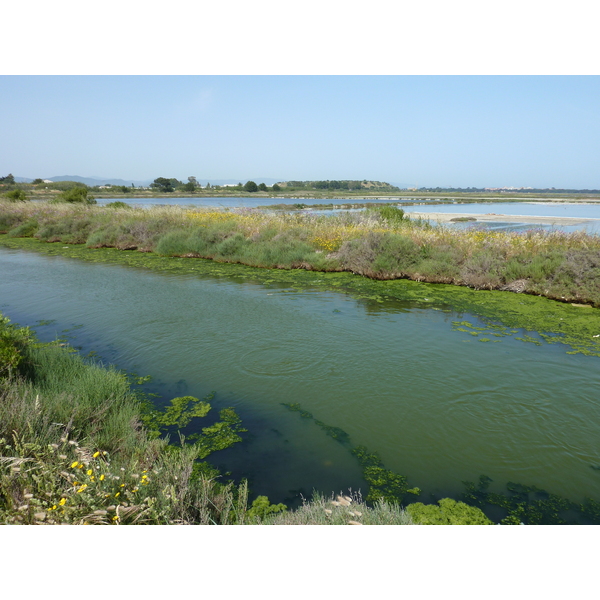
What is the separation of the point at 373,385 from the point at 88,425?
360 centimetres

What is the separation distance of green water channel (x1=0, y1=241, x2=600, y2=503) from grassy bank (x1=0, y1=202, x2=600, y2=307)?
862 millimetres

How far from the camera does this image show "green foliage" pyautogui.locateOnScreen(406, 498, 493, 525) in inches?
126

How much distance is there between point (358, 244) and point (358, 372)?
803 centimetres

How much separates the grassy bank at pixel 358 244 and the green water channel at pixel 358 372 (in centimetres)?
86

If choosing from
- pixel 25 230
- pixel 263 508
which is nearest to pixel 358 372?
pixel 263 508

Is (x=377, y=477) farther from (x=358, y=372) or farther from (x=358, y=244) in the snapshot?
(x=358, y=244)

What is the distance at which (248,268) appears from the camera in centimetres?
1436

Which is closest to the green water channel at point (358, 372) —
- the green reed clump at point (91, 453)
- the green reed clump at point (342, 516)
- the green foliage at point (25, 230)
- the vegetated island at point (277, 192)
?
the green reed clump at point (91, 453)

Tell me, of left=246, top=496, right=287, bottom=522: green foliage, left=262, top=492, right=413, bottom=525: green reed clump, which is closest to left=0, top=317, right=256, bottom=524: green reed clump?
left=246, top=496, right=287, bottom=522: green foliage

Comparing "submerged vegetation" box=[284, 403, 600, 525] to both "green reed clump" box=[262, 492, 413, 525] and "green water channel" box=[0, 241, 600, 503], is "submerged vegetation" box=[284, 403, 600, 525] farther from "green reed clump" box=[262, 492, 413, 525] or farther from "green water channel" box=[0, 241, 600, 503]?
"green reed clump" box=[262, 492, 413, 525]

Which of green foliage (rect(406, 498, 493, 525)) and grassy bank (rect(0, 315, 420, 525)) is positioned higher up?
grassy bank (rect(0, 315, 420, 525))

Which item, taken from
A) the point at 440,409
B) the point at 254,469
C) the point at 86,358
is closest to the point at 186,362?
the point at 86,358

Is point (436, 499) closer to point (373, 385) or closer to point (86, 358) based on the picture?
point (373, 385)

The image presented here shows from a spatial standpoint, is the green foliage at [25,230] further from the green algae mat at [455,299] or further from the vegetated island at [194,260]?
the green algae mat at [455,299]
